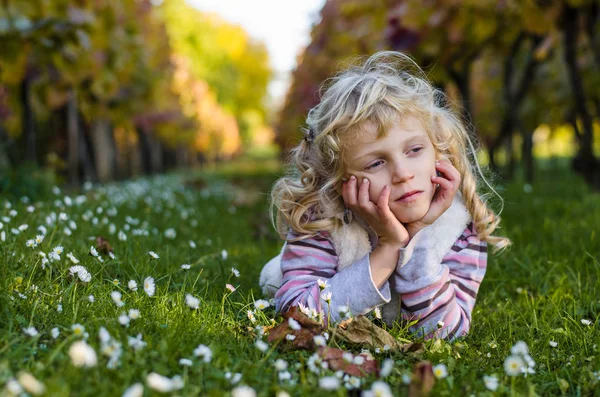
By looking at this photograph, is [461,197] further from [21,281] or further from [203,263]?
[21,281]

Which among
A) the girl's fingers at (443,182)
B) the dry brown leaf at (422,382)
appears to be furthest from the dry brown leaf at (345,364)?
the girl's fingers at (443,182)

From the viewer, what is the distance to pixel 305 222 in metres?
2.92

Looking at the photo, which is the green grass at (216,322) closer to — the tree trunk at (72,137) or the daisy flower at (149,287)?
the daisy flower at (149,287)

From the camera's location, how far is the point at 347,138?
9.16 ft

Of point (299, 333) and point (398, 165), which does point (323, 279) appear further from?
point (398, 165)

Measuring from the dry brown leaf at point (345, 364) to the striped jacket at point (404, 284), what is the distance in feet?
1.12

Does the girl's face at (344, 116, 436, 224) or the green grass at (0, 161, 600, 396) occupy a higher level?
the girl's face at (344, 116, 436, 224)

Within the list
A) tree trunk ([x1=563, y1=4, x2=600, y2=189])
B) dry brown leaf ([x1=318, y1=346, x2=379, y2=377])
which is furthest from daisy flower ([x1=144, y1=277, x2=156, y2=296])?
tree trunk ([x1=563, y1=4, x2=600, y2=189])

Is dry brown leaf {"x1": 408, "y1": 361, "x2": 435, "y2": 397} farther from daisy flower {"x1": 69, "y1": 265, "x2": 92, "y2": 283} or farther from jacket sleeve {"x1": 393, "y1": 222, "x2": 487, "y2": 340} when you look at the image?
daisy flower {"x1": 69, "y1": 265, "x2": 92, "y2": 283}

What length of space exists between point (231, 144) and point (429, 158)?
47.3 metres

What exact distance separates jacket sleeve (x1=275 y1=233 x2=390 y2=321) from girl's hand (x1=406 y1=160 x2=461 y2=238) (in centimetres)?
32

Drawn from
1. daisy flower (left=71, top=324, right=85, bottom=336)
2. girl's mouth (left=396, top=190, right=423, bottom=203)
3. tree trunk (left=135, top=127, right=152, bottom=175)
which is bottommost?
tree trunk (left=135, top=127, right=152, bottom=175)

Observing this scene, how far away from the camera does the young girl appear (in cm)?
268

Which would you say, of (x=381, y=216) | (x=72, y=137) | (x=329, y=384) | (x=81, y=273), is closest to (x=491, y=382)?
(x=329, y=384)
